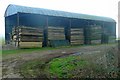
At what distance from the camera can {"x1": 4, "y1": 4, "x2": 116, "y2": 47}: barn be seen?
17780 mm

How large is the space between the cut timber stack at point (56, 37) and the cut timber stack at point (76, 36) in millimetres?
1158

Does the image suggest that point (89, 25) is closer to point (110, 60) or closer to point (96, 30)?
point (96, 30)

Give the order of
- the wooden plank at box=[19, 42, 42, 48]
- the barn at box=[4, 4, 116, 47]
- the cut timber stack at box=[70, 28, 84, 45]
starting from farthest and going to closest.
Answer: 1. the cut timber stack at box=[70, 28, 84, 45]
2. the barn at box=[4, 4, 116, 47]
3. the wooden plank at box=[19, 42, 42, 48]

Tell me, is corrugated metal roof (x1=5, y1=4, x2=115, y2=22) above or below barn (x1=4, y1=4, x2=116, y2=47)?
above

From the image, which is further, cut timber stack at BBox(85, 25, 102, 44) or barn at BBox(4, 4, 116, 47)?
cut timber stack at BBox(85, 25, 102, 44)

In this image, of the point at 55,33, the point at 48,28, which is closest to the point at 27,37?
the point at 48,28

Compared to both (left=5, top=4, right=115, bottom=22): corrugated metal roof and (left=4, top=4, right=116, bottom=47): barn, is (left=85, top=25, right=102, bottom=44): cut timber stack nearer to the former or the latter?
(left=4, top=4, right=116, bottom=47): barn

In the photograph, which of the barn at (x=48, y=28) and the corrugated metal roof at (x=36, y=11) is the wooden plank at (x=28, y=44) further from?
the corrugated metal roof at (x=36, y=11)

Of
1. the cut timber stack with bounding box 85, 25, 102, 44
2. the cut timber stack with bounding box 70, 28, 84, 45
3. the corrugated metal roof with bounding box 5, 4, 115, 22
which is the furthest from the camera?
the cut timber stack with bounding box 85, 25, 102, 44

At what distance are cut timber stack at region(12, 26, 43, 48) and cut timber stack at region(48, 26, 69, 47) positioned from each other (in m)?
1.14

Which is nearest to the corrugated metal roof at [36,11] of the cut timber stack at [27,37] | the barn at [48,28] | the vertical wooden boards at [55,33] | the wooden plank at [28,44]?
the barn at [48,28]

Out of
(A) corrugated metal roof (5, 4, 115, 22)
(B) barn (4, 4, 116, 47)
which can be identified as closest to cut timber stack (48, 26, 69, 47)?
(B) barn (4, 4, 116, 47)

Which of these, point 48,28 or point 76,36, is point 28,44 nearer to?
point 48,28

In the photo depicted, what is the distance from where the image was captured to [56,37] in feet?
64.6
